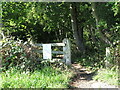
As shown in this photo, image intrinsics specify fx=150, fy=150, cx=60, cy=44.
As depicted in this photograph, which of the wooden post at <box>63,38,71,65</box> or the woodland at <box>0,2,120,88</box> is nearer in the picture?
the woodland at <box>0,2,120,88</box>

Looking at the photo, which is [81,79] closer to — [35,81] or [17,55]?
[35,81]

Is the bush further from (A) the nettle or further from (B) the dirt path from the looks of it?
(B) the dirt path

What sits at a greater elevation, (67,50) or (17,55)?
(67,50)

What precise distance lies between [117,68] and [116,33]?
1.80m

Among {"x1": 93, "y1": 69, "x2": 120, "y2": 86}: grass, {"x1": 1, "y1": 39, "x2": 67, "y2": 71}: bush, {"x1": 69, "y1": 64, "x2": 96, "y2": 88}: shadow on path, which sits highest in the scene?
{"x1": 1, "y1": 39, "x2": 67, "y2": 71}: bush

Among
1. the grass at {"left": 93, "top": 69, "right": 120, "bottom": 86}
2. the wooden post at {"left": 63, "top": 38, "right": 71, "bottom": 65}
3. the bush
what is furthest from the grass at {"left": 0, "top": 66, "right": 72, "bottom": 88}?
the grass at {"left": 93, "top": 69, "right": 120, "bottom": 86}

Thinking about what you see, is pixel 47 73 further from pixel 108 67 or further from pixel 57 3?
pixel 57 3

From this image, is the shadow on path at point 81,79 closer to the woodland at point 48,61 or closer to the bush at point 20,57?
the woodland at point 48,61

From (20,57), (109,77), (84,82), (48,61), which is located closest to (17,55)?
(20,57)

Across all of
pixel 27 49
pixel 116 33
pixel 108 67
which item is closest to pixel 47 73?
pixel 27 49

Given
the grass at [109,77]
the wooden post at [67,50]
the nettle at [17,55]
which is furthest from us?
the wooden post at [67,50]

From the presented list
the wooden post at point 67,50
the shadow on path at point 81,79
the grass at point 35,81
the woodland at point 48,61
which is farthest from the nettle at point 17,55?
the shadow on path at point 81,79

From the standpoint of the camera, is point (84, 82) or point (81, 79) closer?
point (84, 82)

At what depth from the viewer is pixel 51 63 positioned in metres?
6.00
